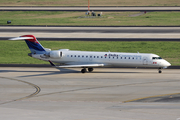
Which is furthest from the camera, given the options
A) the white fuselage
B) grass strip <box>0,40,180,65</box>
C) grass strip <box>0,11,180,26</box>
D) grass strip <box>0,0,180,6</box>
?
grass strip <box>0,0,180,6</box>

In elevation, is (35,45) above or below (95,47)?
above

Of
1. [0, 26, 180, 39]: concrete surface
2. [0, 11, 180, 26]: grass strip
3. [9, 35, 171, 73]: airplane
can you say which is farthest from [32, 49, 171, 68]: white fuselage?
[0, 11, 180, 26]: grass strip

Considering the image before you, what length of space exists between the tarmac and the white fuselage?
1268mm

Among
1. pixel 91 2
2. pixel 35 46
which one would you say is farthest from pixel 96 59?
pixel 91 2

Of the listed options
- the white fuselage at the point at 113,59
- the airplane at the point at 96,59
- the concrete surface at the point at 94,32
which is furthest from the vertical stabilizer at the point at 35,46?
the concrete surface at the point at 94,32

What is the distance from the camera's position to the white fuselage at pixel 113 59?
40.9 meters

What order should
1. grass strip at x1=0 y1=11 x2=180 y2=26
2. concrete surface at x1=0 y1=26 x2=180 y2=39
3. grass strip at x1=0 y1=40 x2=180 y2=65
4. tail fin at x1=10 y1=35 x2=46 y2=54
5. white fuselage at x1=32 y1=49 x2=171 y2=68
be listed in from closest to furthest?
1. white fuselage at x1=32 y1=49 x2=171 y2=68
2. tail fin at x1=10 y1=35 x2=46 y2=54
3. grass strip at x1=0 y1=40 x2=180 y2=65
4. concrete surface at x1=0 y1=26 x2=180 y2=39
5. grass strip at x1=0 y1=11 x2=180 y2=26

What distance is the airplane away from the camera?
40906mm

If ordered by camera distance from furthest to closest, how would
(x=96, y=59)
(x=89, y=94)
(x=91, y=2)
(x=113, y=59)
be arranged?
(x=91, y=2) → (x=96, y=59) → (x=113, y=59) → (x=89, y=94)

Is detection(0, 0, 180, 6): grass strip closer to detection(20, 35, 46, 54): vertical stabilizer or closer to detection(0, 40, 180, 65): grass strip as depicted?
detection(0, 40, 180, 65): grass strip

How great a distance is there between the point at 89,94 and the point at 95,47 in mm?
27391

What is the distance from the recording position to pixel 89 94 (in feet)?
101

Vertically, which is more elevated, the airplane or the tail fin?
the tail fin

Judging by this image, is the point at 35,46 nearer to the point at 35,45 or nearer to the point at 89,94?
the point at 35,45
